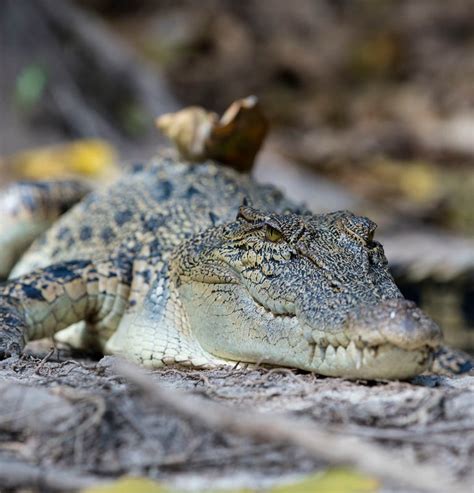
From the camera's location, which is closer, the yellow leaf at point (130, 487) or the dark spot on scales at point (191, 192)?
the yellow leaf at point (130, 487)

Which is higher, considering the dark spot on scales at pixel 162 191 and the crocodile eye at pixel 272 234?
the dark spot on scales at pixel 162 191

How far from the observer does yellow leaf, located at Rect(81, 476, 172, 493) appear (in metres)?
2.18

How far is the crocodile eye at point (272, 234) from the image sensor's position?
3.63 m

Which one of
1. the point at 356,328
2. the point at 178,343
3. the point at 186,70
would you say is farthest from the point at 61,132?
the point at 356,328

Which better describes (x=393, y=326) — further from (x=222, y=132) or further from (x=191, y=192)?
(x=222, y=132)

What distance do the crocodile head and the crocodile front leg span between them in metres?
0.57

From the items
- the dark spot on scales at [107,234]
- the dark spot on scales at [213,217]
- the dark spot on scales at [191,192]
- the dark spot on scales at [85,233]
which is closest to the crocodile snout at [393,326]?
the dark spot on scales at [213,217]

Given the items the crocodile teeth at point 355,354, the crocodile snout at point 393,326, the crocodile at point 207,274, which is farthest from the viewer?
the crocodile at point 207,274

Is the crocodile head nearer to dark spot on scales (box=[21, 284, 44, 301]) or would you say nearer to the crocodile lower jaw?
the crocodile lower jaw

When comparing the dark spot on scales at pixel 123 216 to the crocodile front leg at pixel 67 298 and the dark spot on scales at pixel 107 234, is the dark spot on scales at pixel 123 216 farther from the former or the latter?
the crocodile front leg at pixel 67 298

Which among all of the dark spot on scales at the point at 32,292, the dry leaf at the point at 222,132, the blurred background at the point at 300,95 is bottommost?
the dark spot on scales at the point at 32,292

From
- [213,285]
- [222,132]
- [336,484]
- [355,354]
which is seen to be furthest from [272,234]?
[222,132]

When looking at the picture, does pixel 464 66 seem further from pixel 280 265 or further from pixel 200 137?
pixel 280 265

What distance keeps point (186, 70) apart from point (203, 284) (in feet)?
35.9
